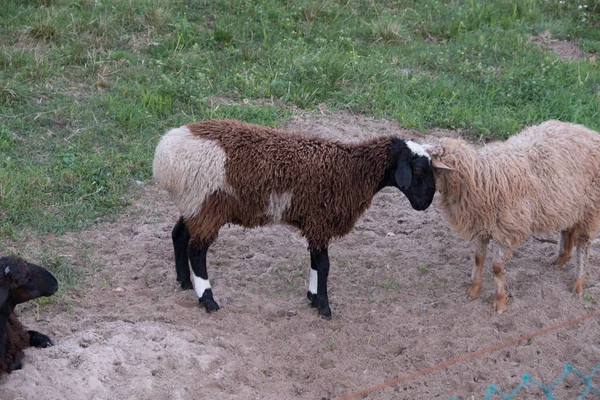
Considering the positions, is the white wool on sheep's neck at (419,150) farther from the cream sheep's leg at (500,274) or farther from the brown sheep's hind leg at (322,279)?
the brown sheep's hind leg at (322,279)

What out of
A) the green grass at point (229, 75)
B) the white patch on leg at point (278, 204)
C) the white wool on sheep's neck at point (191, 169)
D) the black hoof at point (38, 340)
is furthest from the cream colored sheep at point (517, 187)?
the black hoof at point (38, 340)

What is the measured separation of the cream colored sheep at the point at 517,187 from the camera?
6219mm

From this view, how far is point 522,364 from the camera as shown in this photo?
5.76 m

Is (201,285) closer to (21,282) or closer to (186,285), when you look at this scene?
(186,285)

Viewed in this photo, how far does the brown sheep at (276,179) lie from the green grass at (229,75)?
1.92m

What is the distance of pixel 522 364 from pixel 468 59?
6.28m

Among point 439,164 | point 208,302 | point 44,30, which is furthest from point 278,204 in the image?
point 44,30

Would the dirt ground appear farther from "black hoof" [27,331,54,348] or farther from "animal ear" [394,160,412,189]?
"animal ear" [394,160,412,189]

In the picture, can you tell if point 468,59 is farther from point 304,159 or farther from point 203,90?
point 304,159

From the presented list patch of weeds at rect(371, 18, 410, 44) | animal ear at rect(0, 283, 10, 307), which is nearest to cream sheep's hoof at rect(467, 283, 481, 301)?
animal ear at rect(0, 283, 10, 307)

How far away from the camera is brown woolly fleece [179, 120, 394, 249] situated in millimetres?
6082

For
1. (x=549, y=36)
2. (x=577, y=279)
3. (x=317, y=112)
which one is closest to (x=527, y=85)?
(x=549, y=36)

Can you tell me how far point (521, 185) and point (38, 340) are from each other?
13.3ft

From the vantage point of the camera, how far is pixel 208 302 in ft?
21.0
